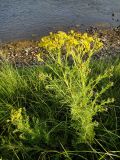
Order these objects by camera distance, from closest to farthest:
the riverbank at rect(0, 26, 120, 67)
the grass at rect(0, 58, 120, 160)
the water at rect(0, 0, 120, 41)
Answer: the grass at rect(0, 58, 120, 160) → the riverbank at rect(0, 26, 120, 67) → the water at rect(0, 0, 120, 41)

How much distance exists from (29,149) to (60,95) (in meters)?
0.66

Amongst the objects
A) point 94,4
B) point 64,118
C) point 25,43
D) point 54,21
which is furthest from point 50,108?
point 94,4

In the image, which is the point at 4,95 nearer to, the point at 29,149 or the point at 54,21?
the point at 29,149

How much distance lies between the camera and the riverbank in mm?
10062

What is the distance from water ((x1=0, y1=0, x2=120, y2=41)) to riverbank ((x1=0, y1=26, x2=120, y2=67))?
949 millimetres

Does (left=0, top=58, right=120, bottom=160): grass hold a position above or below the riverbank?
above

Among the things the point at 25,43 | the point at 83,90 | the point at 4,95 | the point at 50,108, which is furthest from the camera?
the point at 25,43

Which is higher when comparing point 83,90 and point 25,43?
point 83,90

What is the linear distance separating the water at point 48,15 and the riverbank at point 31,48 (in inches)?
37.4

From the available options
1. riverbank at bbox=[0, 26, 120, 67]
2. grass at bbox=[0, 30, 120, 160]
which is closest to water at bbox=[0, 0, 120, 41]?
riverbank at bbox=[0, 26, 120, 67]

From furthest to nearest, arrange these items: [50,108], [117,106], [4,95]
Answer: [4,95] → [50,108] → [117,106]

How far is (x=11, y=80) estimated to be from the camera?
5.55 meters

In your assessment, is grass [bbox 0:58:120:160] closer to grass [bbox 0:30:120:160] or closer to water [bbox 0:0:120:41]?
grass [bbox 0:30:120:160]

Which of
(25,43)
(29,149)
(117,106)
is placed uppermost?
(117,106)
